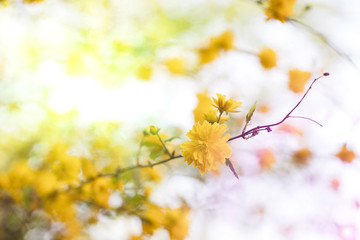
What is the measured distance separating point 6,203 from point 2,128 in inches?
12.2

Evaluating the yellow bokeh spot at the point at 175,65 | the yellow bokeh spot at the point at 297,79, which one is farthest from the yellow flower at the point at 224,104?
the yellow bokeh spot at the point at 175,65

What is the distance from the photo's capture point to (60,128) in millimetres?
756

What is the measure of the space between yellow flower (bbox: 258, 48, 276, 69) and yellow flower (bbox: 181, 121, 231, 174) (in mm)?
637

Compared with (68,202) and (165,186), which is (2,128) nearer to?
(68,202)

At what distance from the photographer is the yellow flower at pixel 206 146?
0.29 metres

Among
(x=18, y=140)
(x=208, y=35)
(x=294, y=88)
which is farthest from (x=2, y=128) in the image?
(x=294, y=88)

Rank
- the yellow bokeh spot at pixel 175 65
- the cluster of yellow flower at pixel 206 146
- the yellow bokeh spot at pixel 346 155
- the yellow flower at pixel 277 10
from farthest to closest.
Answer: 1. the yellow bokeh spot at pixel 175 65
2. the yellow bokeh spot at pixel 346 155
3. the yellow flower at pixel 277 10
4. the cluster of yellow flower at pixel 206 146

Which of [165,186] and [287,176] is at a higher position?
Answer: [287,176]

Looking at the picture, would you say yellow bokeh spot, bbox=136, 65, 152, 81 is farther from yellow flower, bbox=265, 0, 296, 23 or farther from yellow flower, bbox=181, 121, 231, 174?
yellow flower, bbox=181, 121, 231, 174

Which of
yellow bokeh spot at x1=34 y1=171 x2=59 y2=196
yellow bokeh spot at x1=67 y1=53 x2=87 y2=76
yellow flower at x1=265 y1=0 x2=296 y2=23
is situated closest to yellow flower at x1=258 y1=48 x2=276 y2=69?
yellow flower at x1=265 y1=0 x2=296 y2=23

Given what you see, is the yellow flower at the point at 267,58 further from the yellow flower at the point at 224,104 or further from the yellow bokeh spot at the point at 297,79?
the yellow flower at the point at 224,104

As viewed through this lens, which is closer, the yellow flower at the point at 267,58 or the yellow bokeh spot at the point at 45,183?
the yellow bokeh spot at the point at 45,183

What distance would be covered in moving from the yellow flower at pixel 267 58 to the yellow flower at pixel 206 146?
0.64 m

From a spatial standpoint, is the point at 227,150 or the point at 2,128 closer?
the point at 227,150
